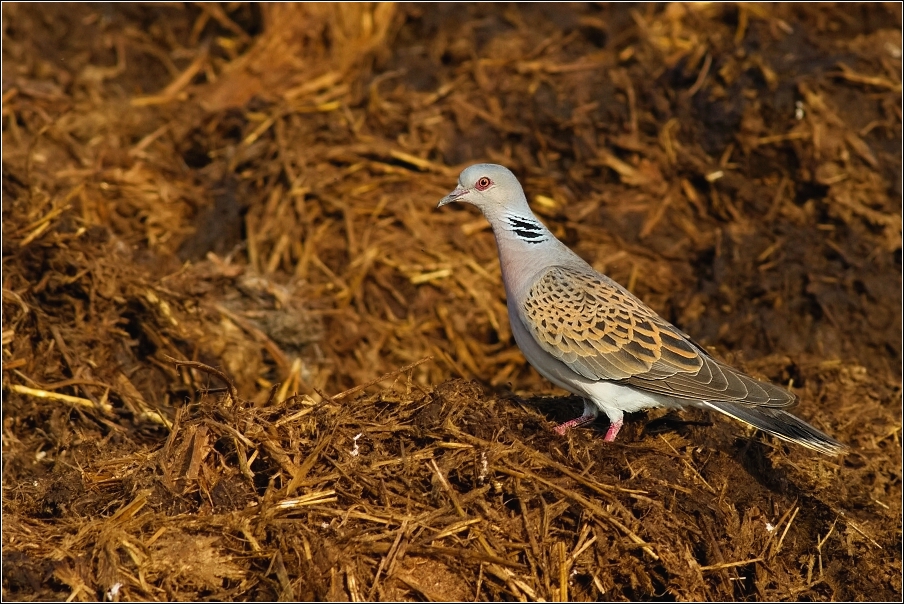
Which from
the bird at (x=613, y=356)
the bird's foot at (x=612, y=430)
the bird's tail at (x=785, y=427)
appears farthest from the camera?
the bird's foot at (x=612, y=430)

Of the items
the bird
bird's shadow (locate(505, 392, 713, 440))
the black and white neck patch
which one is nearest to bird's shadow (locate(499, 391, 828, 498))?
bird's shadow (locate(505, 392, 713, 440))

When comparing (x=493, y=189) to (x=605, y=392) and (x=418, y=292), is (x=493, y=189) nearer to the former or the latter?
(x=605, y=392)

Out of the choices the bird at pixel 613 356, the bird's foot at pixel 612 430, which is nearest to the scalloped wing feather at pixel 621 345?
the bird at pixel 613 356

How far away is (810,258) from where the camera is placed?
27.2 ft

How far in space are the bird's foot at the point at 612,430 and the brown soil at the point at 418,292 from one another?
0.07 m

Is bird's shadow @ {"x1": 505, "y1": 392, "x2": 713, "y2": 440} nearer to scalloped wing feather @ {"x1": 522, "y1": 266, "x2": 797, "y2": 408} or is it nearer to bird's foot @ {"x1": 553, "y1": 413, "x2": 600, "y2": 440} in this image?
bird's foot @ {"x1": 553, "y1": 413, "x2": 600, "y2": 440}

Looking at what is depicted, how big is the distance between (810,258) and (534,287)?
10.7 ft

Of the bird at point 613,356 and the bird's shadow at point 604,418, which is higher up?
the bird at point 613,356

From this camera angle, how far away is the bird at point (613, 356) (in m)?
5.43

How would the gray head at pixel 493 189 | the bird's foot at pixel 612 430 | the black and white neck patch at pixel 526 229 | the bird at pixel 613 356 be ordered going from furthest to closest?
1. the gray head at pixel 493 189
2. the black and white neck patch at pixel 526 229
3. the bird's foot at pixel 612 430
4. the bird at pixel 613 356

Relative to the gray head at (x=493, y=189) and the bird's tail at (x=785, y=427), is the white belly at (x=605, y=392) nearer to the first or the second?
the bird's tail at (x=785, y=427)

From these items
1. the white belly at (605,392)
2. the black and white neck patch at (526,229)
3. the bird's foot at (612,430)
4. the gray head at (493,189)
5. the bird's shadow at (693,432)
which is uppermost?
the gray head at (493,189)

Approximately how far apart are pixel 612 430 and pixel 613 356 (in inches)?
14.6

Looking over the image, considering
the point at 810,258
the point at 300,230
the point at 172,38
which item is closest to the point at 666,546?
the point at 810,258
